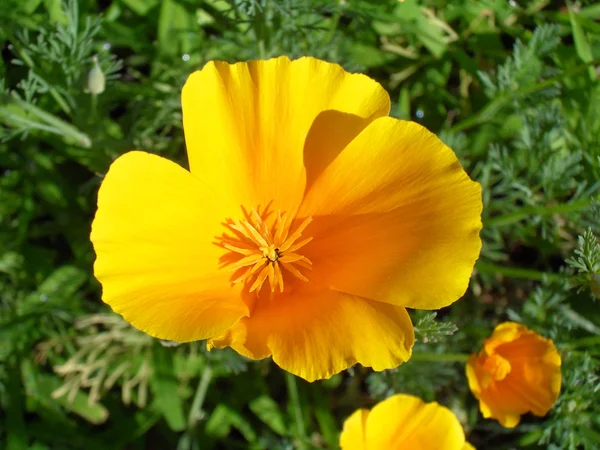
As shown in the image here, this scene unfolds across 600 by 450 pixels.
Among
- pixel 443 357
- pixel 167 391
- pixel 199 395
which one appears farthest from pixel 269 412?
pixel 443 357

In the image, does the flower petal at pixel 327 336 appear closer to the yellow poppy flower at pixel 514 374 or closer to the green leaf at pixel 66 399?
the yellow poppy flower at pixel 514 374

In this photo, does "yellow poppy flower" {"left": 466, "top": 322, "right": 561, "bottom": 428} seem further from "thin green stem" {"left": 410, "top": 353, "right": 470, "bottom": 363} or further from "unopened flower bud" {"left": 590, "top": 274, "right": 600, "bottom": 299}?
"unopened flower bud" {"left": 590, "top": 274, "right": 600, "bottom": 299}

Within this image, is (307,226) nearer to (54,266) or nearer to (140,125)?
(140,125)

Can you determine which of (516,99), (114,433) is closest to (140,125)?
(114,433)

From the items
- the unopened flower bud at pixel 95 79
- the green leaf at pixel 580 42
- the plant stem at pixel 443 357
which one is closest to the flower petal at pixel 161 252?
the unopened flower bud at pixel 95 79

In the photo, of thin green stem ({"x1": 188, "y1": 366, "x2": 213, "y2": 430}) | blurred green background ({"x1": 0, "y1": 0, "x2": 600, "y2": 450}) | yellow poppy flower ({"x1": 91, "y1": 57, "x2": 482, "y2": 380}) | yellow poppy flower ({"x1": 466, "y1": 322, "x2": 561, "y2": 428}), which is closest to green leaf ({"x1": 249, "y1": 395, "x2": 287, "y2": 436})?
blurred green background ({"x1": 0, "y1": 0, "x2": 600, "y2": 450})

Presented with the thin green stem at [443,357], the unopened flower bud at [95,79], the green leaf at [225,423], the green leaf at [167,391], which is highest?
the unopened flower bud at [95,79]

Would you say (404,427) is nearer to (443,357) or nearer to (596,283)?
(443,357)
